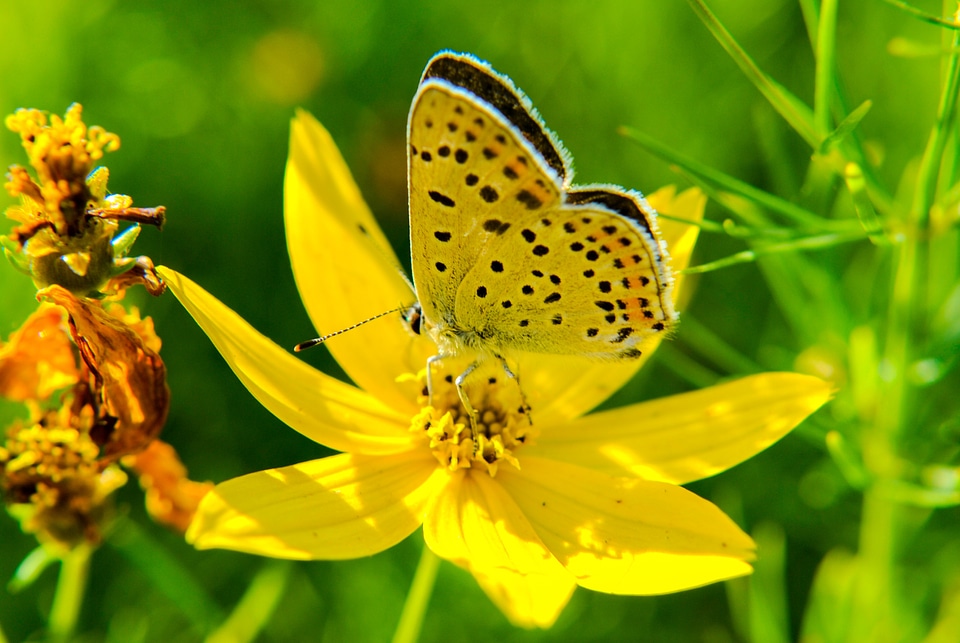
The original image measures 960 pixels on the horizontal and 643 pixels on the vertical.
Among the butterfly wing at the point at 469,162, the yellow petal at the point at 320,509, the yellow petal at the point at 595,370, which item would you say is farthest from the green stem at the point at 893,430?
the yellow petal at the point at 320,509

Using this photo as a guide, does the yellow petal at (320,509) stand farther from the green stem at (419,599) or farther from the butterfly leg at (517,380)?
the butterfly leg at (517,380)

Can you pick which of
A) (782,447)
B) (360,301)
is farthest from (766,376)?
(782,447)

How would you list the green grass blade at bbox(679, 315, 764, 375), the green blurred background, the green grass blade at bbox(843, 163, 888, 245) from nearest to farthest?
1. the green grass blade at bbox(843, 163, 888, 245)
2. the green grass blade at bbox(679, 315, 764, 375)
3. the green blurred background

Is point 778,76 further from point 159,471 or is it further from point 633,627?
point 159,471

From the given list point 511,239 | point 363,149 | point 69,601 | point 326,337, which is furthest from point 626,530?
point 363,149

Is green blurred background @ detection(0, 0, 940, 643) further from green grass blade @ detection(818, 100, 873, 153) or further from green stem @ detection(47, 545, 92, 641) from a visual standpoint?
green grass blade @ detection(818, 100, 873, 153)

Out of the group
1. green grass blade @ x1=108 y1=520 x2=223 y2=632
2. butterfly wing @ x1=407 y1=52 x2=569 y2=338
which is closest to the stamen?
butterfly wing @ x1=407 y1=52 x2=569 y2=338
